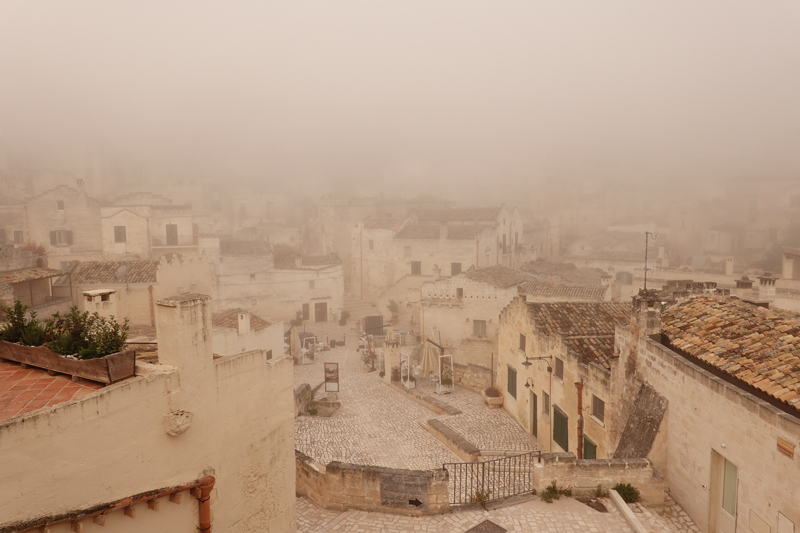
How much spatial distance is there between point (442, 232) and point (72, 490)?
40646 millimetres

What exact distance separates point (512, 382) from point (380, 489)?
1165 centimetres

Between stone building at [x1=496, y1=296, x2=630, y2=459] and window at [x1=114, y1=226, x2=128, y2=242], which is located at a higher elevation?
window at [x1=114, y1=226, x2=128, y2=242]

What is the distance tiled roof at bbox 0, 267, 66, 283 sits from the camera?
74.3 feet

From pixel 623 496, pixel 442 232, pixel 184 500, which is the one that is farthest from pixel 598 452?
pixel 442 232

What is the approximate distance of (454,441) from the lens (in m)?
18.6

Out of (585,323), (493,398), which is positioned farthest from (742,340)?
(493,398)

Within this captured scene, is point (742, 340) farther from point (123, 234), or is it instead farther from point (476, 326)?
point (123, 234)

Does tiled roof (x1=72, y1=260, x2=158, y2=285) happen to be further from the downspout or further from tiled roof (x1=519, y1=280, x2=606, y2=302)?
the downspout

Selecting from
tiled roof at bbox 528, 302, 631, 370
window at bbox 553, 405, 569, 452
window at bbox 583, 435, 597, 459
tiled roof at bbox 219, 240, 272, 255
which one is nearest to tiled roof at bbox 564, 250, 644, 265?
tiled roof at bbox 528, 302, 631, 370

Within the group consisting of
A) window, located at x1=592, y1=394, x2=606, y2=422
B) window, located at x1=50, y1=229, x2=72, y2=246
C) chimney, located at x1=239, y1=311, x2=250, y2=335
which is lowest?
window, located at x1=592, y1=394, x2=606, y2=422

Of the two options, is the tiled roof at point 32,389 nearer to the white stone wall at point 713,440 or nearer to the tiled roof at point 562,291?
the white stone wall at point 713,440

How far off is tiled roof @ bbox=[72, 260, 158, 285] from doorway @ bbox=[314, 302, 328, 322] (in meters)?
17.1

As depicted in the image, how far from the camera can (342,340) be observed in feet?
129

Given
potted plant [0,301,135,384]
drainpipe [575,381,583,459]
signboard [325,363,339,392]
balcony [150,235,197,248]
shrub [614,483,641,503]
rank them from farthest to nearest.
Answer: balcony [150,235,197,248] < signboard [325,363,339,392] < drainpipe [575,381,583,459] < shrub [614,483,641,503] < potted plant [0,301,135,384]
